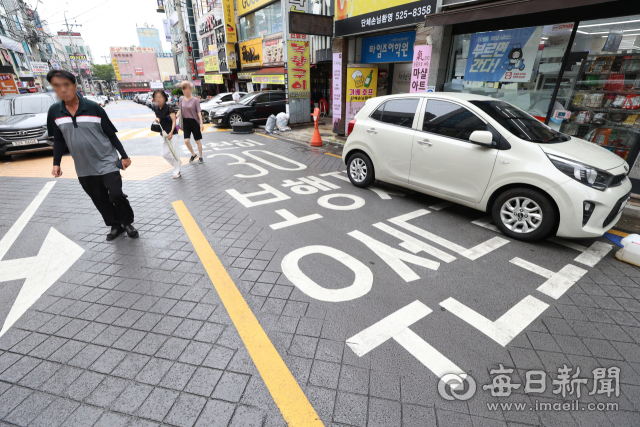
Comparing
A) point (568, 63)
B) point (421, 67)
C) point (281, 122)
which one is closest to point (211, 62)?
point (281, 122)

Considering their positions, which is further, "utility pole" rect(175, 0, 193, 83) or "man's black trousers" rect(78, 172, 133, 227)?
"utility pole" rect(175, 0, 193, 83)

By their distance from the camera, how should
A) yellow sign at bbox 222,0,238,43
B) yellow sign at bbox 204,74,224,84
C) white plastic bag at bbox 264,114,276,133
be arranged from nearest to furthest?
white plastic bag at bbox 264,114,276,133 → yellow sign at bbox 222,0,238,43 → yellow sign at bbox 204,74,224,84

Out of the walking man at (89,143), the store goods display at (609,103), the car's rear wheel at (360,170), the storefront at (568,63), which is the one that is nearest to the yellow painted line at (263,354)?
the walking man at (89,143)

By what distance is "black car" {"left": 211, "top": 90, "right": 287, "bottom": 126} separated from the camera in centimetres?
1357

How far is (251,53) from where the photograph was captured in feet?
63.7

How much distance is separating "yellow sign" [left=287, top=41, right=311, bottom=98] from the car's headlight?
39.1ft

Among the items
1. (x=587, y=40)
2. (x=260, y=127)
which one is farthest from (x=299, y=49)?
(x=587, y=40)

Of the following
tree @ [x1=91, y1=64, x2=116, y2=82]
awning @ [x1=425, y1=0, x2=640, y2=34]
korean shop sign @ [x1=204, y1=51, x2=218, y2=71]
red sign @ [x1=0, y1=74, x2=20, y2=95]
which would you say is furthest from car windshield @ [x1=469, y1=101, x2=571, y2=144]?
tree @ [x1=91, y1=64, x2=116, y2=82]

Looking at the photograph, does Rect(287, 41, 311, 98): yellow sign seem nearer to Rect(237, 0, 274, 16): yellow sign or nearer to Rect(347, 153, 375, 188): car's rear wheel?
Rect(237, 0, 274, 16): yellow sign

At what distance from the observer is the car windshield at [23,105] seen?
30.0ft

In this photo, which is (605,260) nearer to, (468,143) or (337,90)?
(468,143)

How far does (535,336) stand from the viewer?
2482 mm

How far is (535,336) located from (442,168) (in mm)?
2537

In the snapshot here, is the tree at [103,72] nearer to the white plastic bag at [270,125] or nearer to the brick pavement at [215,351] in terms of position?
the white plastic bag at [270,125]
